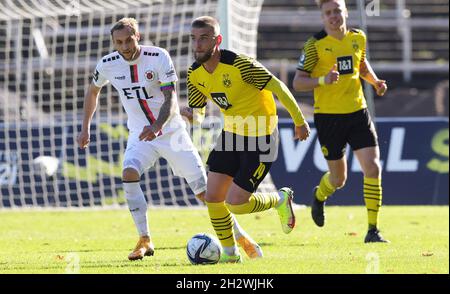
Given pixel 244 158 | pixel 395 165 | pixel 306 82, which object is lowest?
pixel 395 165

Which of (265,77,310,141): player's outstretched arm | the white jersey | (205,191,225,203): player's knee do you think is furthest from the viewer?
the white jersey

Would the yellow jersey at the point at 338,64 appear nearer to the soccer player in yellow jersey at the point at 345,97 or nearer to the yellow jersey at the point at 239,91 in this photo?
the soccer player in yellow jersey at the point at 345,97

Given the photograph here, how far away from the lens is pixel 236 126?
823cm

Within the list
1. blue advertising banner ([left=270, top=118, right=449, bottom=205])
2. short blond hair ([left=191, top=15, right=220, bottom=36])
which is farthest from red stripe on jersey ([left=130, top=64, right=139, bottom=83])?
blue advertising banner ([left=270, top=118, right=449, bottom=205])

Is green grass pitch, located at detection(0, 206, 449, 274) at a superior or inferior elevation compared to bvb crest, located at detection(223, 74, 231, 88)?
inferior

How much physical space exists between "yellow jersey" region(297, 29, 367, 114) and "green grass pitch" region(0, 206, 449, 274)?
1357 millimetres

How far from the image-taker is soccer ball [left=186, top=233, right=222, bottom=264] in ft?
26.3

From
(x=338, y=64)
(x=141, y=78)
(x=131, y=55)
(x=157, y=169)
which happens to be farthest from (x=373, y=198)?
(x=157, y=169)

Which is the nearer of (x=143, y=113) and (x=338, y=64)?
(x=143, y=113)

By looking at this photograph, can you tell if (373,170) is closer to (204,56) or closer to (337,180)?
(337,180)

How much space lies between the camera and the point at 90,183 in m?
15.6

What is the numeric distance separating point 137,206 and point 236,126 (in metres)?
1.24

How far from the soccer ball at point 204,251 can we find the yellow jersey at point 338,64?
7.64ft

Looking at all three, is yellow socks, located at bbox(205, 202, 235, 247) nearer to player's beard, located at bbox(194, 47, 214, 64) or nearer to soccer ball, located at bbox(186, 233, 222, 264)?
soccer ball, located at bbox(186, 233, 222, 264)
